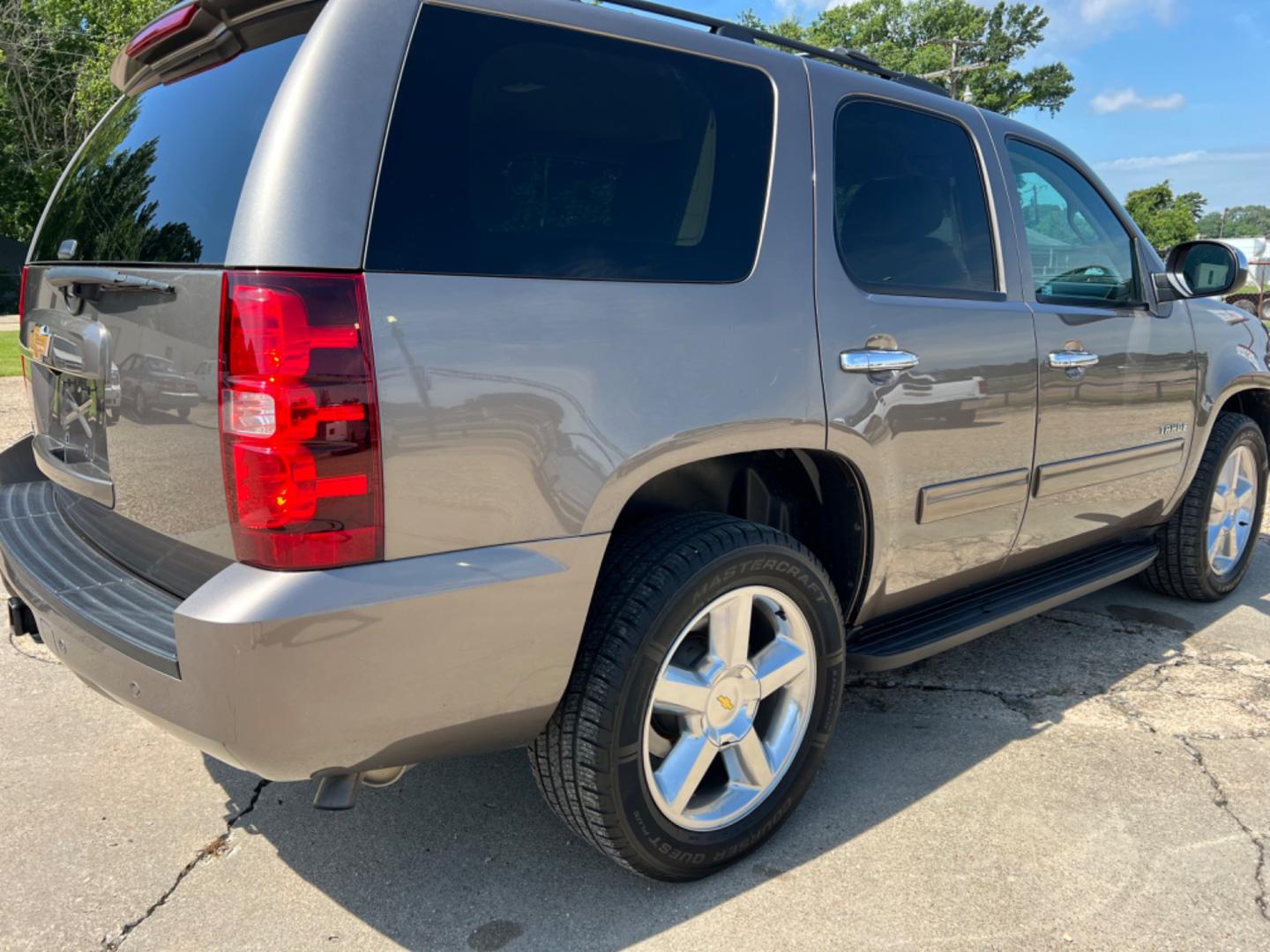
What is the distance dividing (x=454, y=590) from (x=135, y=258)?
3.25ft

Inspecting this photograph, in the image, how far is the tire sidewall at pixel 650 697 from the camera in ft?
6.92

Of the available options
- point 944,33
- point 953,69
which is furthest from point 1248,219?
point 953,69

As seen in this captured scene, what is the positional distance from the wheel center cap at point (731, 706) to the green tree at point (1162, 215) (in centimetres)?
3800

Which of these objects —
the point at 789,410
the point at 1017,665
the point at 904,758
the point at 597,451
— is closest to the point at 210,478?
the point at 597,451

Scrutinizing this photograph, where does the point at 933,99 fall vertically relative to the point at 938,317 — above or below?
above

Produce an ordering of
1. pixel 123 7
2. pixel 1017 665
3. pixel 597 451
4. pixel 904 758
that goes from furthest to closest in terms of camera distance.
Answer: pixel 123 7
pixel 1017 665
pixel 904 758
pixel 597 451

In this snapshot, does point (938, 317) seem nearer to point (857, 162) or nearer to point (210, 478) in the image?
point (857, 162)

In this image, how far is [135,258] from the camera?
206 cm

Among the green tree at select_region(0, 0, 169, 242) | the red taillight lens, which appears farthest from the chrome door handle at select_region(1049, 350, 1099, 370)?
the green tree at select_region(0, 0, 169, 242)

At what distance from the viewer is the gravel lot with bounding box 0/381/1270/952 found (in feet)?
7.22

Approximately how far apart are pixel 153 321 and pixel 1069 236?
2.94 m

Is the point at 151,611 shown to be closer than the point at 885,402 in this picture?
Yes

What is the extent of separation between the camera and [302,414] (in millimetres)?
1688

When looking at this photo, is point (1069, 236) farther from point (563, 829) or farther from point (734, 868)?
point (563, 829)
